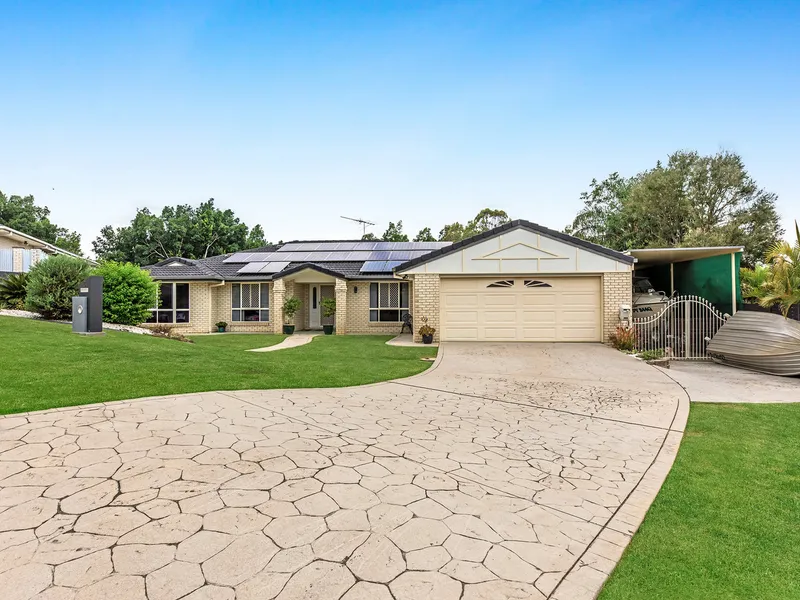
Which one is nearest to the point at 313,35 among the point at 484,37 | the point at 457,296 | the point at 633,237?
the point at 484,37

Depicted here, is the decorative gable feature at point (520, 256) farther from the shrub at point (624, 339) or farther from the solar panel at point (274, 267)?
the solar panel at point (274, 267)

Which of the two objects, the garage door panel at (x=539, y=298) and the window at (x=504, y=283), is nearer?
the garage door panel at (x=539, y=298)

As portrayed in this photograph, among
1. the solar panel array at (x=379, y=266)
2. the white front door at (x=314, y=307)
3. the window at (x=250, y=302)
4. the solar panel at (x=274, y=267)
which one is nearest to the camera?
the solar panel array at (x=379, y=266)

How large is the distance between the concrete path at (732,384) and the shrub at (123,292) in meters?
16.2

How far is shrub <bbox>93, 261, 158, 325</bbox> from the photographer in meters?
14.1

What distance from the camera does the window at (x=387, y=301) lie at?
19641 millimetres

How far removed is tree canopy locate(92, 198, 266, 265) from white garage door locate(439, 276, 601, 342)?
99.5ft

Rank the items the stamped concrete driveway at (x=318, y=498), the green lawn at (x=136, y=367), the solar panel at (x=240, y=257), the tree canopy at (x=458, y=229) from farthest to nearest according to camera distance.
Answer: the tree canopy at (x=458, y=229), the solar panel at (x=240, y=257), the green lawn at (x=136, y=367), the stamped concrete driveway at (x=318, y=498)

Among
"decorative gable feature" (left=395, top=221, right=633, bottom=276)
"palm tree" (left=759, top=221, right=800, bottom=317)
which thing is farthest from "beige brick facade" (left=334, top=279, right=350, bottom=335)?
"palm tree" (left=759, top=221, right=800, bottom=317)

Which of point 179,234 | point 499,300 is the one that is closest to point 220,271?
point 499,300

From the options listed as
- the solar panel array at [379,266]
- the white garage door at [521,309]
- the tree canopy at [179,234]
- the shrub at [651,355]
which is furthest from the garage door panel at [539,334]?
the tree canopy at [179,234]

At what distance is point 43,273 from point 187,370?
30.0ft

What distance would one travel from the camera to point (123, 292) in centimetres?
1427

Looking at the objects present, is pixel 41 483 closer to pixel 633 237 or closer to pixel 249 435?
pixel 249 435
